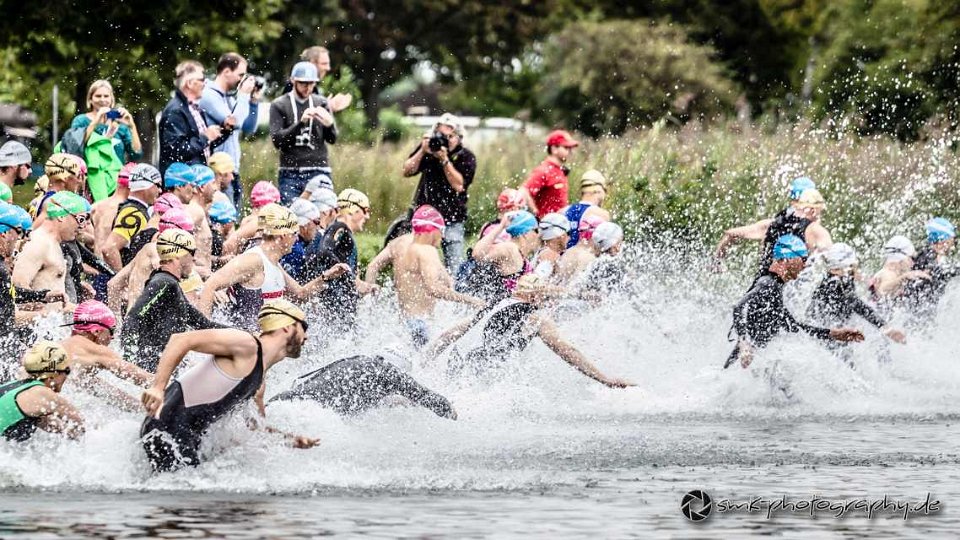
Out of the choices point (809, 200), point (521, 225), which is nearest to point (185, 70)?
point (521, 225)

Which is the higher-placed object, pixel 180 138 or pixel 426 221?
pixel 180 138

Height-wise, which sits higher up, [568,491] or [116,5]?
[116,5]

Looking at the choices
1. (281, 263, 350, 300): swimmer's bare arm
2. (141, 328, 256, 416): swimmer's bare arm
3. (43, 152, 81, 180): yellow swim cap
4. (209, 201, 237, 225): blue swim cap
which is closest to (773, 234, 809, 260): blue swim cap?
(281, 263, 350, 300): swimmer's bare arm

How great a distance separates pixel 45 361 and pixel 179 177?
4.45m

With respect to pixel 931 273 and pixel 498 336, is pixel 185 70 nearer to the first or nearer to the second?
pixel 498 336

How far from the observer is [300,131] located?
1783cm

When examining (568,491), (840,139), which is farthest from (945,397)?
(840,139)

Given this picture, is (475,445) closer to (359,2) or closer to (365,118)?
(359,2)

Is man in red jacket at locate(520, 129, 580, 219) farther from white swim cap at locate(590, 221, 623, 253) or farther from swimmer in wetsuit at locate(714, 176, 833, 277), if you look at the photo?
white swim cap at locate(590, 221, 623, 253)

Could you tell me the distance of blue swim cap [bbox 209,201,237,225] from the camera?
16.2m

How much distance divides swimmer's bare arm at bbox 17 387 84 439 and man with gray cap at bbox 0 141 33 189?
4224 millimetres

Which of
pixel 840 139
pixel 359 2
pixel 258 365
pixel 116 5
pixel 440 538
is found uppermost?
pixel 359 2

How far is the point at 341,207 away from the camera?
16344 millimetres

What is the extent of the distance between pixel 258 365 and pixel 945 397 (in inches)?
315
